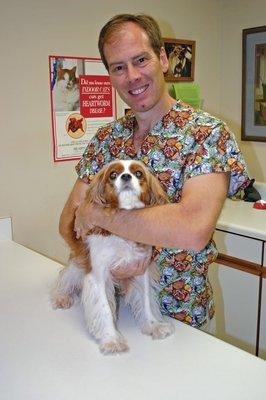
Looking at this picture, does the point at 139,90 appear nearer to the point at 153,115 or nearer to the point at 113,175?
the point at 153,115

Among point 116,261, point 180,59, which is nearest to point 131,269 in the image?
point 116,261

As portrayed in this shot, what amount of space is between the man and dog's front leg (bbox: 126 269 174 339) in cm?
6

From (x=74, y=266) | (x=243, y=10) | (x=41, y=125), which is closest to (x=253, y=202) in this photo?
(x=243, y=10)

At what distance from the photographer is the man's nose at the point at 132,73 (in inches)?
43.8

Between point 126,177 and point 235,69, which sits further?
point 235,69

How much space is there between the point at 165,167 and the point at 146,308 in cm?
38

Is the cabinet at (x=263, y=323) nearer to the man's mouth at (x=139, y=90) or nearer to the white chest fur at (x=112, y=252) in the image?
the white chest fur at (x=112, y=252)

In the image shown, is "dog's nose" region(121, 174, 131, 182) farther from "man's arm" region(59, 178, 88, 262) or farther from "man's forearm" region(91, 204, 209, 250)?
"man's arm" region(59, 178, 88, 262)

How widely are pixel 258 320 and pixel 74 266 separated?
3.60ft

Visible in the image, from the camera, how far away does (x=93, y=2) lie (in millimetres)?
1922

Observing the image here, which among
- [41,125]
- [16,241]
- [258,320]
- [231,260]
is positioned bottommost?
[258,320]

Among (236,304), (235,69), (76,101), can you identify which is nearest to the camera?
(76,101)

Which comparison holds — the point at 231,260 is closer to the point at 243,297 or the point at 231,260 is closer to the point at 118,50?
the point at 243,297

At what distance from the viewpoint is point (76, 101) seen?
6.36 feet
